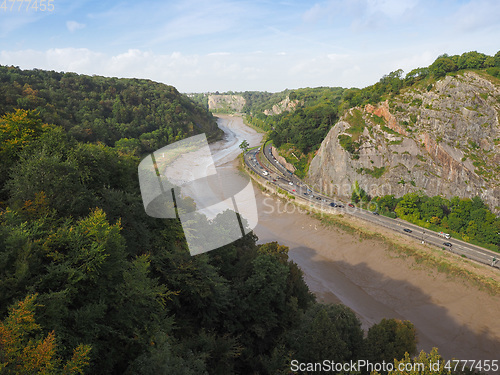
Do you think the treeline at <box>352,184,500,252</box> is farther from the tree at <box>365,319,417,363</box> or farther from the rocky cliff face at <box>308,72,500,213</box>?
the tree at <box>365,319,417,363</box>

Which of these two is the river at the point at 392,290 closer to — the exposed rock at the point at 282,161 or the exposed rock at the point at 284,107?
the exposed rock at the point at 282,161

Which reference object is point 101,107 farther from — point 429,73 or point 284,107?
point 284,107

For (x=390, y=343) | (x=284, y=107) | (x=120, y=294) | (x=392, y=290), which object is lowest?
(x=392, y=290)

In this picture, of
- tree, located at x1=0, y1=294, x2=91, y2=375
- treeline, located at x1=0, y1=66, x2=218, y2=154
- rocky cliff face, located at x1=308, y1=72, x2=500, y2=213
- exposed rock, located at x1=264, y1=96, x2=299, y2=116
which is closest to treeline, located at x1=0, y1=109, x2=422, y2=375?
tree, located at x1=0, y1=294, x2=91, y2=375

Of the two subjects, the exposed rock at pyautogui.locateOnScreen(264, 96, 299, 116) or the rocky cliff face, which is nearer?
the rocky cliff face

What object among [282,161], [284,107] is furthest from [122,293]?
[284,107]

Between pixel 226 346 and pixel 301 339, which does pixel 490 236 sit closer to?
pixel 301 339
